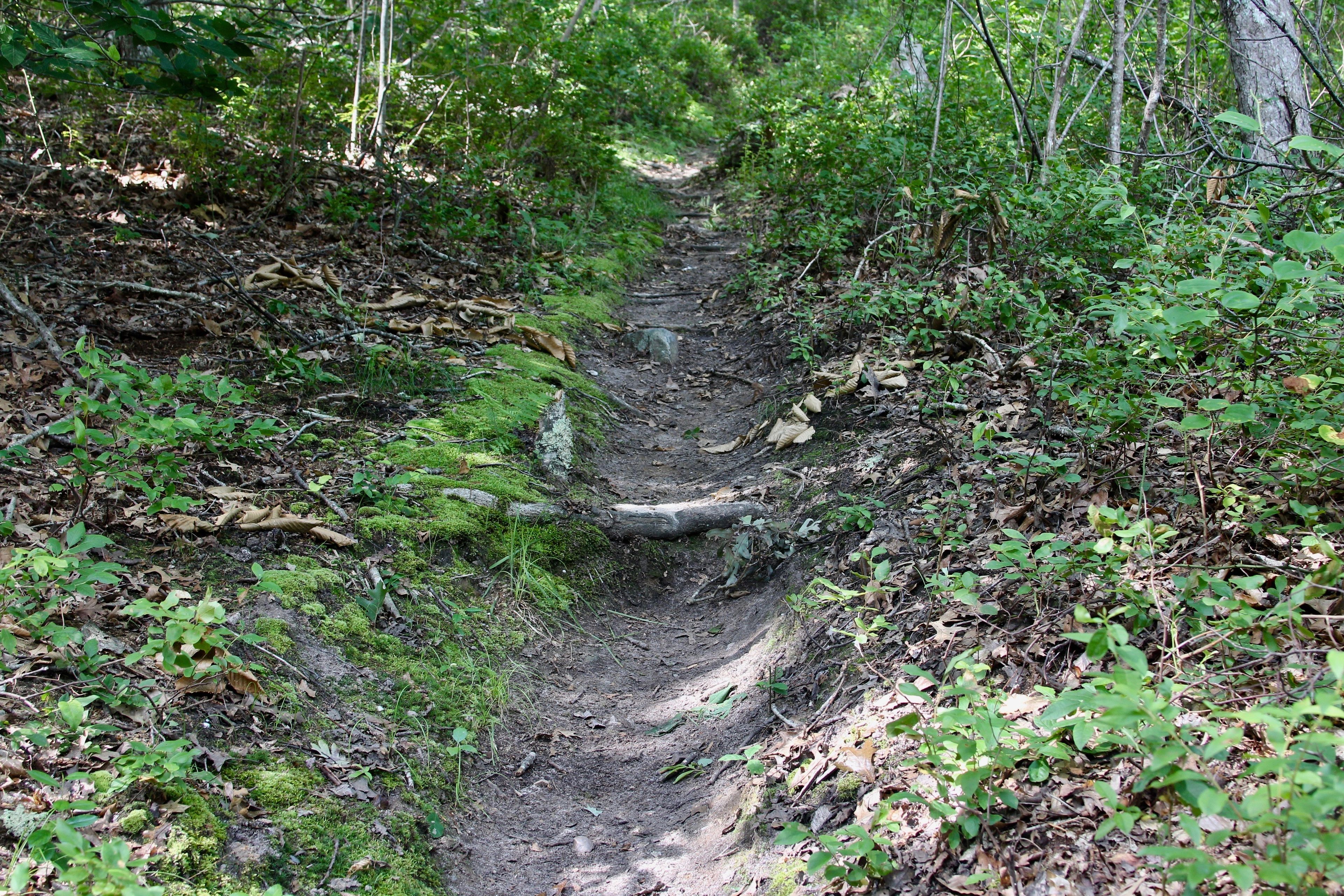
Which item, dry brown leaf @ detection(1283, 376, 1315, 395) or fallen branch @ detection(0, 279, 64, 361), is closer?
dry brown leaf @ detection(1283, 376, 1315, 395)

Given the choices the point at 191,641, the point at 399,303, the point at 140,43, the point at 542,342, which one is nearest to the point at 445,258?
the point at 399,303

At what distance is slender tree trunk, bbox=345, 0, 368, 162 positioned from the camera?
297 inches

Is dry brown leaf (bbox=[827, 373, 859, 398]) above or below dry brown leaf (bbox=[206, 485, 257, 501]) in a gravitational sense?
above

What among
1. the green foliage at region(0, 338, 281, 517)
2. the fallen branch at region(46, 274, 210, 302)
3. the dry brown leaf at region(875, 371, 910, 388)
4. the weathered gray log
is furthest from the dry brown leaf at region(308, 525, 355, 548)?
the dry brown leaf at region(875, 371, 910, 388)

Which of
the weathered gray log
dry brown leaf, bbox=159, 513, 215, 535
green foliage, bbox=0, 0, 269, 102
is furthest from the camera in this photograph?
the weathered gray log

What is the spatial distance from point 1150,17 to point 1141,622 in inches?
335

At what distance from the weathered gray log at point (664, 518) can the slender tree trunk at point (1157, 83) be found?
345cm

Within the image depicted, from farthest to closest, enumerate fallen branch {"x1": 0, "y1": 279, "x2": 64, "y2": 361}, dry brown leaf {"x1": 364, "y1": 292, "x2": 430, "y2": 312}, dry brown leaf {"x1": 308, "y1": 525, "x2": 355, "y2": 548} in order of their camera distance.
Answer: dry brown leaf {"x1": 364, "y1": 292, "x2": 430, "y2": 312}, fallen branch {"x1": 0, "y1": 279, "x2": 64, "y2": 361}, dry brown leaf {"x1": 308, "y1": 525, "x2": 355, "y2": 548}

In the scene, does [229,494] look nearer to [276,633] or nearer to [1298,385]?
[276,633]

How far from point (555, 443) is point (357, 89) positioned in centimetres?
472

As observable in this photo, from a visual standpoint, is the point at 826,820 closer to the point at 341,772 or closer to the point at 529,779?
the point at 529,779

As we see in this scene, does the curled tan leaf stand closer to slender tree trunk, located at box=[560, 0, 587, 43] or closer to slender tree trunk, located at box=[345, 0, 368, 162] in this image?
slender tree trunk, located at box=[345, 0, 368, 162]

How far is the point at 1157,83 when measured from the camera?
5516 millimetres

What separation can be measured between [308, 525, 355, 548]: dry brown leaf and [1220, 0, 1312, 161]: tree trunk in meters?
→ 6.04
